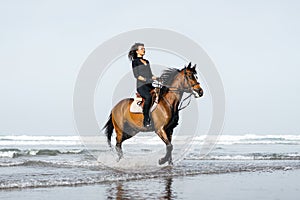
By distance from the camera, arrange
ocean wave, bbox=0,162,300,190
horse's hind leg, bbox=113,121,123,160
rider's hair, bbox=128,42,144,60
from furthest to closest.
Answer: horse's hind leg, bbox=113,121,123,160
rider's hair, bbox=128,42,144,60
ocean wave, bbox=0,162,300,190

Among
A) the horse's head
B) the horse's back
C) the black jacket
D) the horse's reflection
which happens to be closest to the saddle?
the horse's back

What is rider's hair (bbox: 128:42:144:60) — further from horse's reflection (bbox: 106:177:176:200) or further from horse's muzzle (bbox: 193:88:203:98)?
horse's reflection (bbox: 106:177:176:200)

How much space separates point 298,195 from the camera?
7.89 m

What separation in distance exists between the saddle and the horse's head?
0.75 metres

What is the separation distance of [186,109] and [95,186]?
4.08 metres

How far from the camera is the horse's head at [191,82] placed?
1140cm

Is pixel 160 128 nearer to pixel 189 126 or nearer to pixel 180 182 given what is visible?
pixel 189 126

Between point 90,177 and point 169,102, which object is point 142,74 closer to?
point 169,102

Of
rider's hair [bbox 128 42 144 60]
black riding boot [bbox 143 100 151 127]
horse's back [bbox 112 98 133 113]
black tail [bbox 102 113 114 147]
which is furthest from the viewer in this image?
black tail [bbox 102 113 114 147]

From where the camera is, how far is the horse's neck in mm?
11672

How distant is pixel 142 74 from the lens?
1130cm

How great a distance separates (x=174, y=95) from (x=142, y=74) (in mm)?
1037

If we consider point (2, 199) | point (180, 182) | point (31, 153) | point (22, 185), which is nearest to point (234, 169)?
point (180, 182)

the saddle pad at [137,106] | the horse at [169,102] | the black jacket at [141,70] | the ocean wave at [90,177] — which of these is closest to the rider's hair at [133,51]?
the black jacket at [141,70]
